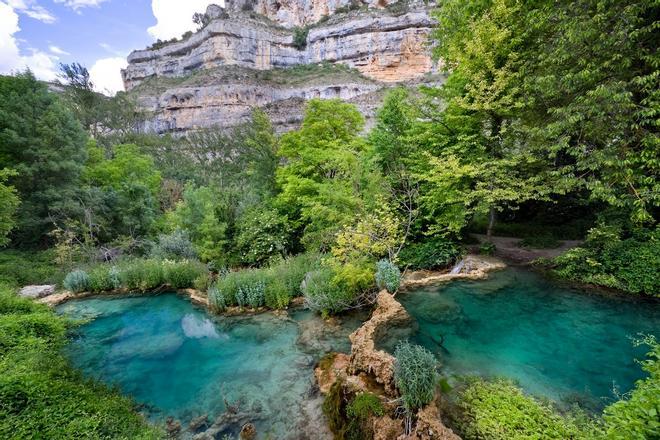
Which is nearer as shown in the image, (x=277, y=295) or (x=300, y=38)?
(x=277, y=295)

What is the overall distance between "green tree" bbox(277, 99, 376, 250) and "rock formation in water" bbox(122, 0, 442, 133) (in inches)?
1432

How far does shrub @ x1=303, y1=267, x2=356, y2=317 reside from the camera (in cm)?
745

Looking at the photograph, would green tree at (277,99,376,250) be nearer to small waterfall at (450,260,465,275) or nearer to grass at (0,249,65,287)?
small waterfall at (450,260,465,275)

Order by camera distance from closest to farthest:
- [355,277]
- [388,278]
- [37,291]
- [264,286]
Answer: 1. [355,277]
2. [388,278]
3. [264,286]
4. [37,291]

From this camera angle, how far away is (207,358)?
6559mm

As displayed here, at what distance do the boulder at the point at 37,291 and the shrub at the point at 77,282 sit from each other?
80 centimetres

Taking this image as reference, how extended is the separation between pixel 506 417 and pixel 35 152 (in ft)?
69.2

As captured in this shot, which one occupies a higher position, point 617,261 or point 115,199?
point 115,199

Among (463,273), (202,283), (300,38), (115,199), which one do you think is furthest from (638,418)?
(300,38)

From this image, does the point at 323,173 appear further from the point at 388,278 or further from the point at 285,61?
the point at 285,61

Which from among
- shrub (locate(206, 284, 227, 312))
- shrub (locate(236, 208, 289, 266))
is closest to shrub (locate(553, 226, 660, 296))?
shrub (locate(236, 208, 289, 266))

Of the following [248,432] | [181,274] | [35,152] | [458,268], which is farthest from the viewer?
[35,152]

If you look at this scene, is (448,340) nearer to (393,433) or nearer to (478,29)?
(393,433)

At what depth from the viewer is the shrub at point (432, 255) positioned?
1016 centimetres
